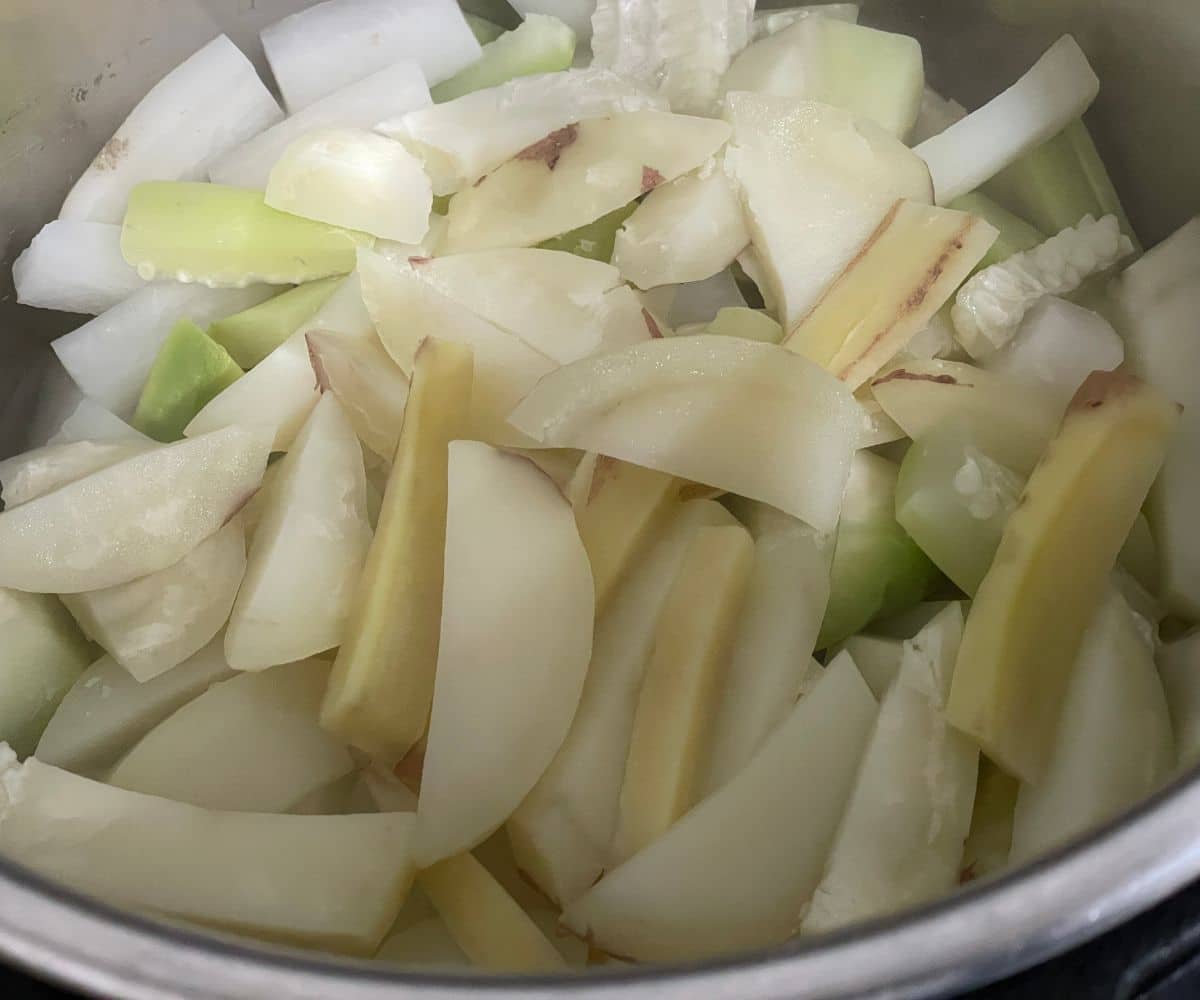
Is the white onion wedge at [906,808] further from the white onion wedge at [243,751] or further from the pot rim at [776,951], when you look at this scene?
the white onion wedge at [243,751]

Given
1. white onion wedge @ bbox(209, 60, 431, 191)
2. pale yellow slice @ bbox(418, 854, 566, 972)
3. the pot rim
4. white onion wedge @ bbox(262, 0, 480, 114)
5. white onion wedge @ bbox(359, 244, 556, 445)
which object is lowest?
pale yellow slice @ bbox(418, 854, 566, 972)

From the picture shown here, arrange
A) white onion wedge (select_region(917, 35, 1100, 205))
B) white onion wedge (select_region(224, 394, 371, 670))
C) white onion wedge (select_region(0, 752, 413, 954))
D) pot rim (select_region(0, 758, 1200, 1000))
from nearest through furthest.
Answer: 1. pot rim (select_region(0, 758, 1200, 1000))
2. white onion wedge (select_region(0, 752, 413, 954))
3. white onion wedge (select_region(224, 394, 371, 670))
4. white onion wedge (select_region(917, 35, 1100, 205))

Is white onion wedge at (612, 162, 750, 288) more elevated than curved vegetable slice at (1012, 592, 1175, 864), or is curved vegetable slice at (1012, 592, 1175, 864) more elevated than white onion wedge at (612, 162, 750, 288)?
white onion wedge at (612, 162, 750, 288)

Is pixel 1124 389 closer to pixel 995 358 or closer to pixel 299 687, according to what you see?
pixel 995 358

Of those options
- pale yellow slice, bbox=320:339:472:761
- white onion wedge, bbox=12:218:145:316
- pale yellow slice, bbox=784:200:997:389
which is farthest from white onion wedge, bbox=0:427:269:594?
pale yellow slice, bbox=784:200:997:389

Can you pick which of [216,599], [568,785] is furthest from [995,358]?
[216,599]

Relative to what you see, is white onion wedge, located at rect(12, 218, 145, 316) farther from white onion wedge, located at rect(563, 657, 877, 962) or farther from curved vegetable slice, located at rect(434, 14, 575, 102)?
white onion wedge, located at rect(563, 657, 877, 962)

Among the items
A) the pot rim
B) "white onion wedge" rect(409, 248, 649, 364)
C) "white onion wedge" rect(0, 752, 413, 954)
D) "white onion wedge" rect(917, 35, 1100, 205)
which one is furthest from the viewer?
"white onion wedge" rect(917, 35, 1100, 205)

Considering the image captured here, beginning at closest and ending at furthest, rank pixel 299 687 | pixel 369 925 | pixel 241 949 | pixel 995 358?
pixel 241 949
pixel 369 925
pixel 299 687
pixel 995 358

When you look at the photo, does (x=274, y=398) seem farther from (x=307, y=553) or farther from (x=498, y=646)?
(x=498, y=646)
